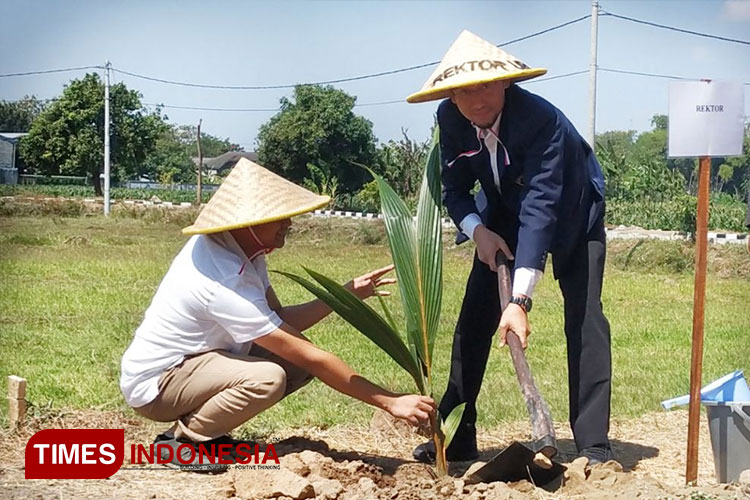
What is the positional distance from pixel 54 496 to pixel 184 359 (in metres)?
0.63

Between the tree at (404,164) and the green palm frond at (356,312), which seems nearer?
the green palm frond at (356,312)

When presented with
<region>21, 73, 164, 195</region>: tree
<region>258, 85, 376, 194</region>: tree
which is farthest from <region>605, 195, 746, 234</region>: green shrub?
<region>21, 73, 164, 195</region>: tree

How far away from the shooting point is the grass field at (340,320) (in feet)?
15.6

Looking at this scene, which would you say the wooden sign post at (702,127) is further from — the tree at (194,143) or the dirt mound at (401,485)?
the tree at (194,143)

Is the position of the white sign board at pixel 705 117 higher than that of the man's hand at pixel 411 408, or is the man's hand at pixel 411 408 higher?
the white sign board at pixel 705 117

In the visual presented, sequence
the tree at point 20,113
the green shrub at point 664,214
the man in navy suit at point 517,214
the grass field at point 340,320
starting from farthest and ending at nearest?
the green shrub at point 664,214 → the tree at point 20,113 → the grass field at point 340,320 → the man in navy suit at point 517,214

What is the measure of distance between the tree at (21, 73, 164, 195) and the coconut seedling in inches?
228

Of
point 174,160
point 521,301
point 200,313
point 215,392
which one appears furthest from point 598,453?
point 174,160

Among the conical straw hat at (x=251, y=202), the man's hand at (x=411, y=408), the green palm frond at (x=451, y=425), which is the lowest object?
the green palm frond at (x=451, y=425)

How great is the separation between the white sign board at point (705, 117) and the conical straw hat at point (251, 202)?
1.26m

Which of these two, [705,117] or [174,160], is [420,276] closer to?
[705,117]

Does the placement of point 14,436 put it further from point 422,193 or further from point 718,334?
point 718,334

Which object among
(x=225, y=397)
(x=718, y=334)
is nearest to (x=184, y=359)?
(x=225, y=397)

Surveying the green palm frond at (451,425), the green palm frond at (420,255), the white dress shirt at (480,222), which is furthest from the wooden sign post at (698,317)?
Answer: the green palm frond at (420,255)
